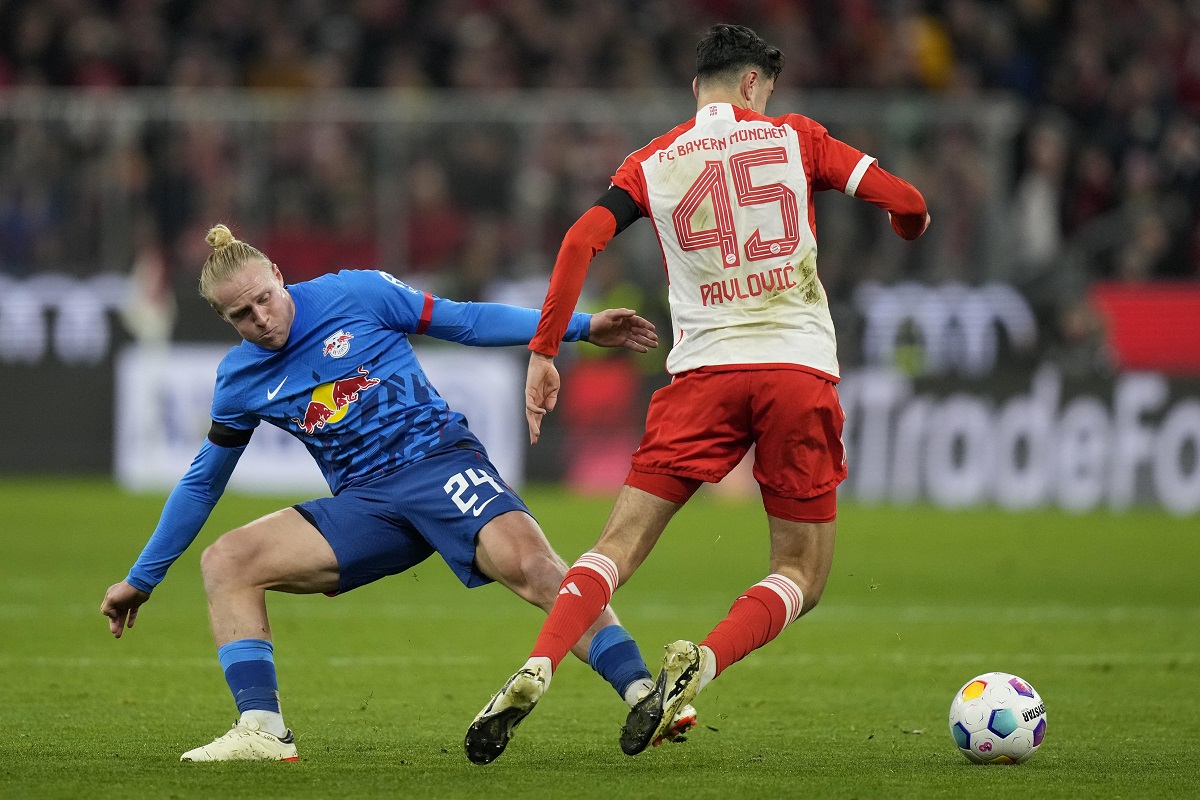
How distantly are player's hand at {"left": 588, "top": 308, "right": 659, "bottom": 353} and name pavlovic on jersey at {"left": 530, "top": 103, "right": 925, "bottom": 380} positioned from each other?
0.61 feet

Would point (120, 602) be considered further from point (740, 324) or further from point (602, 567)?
point (740, 324)

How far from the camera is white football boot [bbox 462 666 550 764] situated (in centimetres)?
467

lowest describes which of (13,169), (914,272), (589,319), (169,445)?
(169,445)

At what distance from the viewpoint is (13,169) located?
16172mm

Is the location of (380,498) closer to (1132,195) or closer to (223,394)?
(223,394)

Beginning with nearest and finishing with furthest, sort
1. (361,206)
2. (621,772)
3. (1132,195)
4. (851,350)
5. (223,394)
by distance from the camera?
(621,772) → (223,394) → (851,350) → (361,206) → (1132,195)

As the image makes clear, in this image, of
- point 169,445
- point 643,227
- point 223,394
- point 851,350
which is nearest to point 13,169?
point 169,445

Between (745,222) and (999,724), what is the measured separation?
5.32ft

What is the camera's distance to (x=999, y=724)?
5289mm

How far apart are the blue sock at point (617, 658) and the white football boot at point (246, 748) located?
91 centimetres

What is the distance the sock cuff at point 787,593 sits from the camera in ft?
17.1

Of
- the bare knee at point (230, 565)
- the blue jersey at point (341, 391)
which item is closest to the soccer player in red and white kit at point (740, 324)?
the blue jersey at point (341, 391)

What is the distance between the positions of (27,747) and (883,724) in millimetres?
2750

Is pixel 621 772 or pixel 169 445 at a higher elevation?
pixel 621 772
